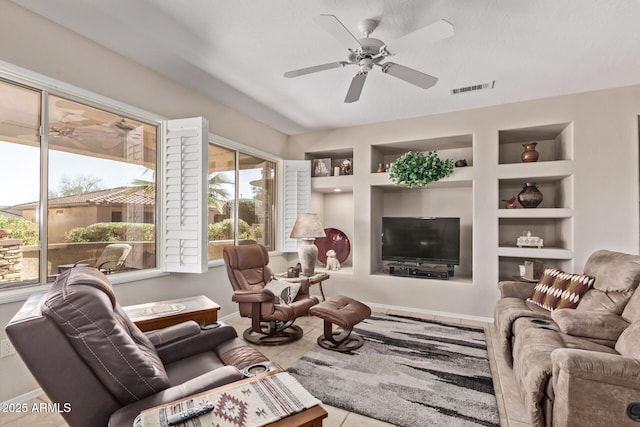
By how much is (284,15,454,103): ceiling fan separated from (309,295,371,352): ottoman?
6.79ft

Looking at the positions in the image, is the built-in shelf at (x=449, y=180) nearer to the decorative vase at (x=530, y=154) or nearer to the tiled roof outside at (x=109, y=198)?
the decorative vase at (x=530, y=154)

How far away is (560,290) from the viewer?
9.01 feet

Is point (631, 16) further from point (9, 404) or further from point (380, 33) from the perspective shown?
point (9, 404)

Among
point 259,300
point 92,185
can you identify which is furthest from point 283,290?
point 92,185

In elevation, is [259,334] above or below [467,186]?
below

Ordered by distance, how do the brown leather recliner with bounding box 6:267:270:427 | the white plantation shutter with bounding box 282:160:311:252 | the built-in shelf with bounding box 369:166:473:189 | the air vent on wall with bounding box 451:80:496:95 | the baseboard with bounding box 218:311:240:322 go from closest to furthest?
the brown leather recliner with bounding box 6:267:270:427 → the air vent on wall with bounding box 451:80:496:95 → the baseboard with bounding box 218:311:240:322 → the built-in shelf with bounding box 369:166:473:189 → the white plantation shutter with bounding box 282:160:311:252

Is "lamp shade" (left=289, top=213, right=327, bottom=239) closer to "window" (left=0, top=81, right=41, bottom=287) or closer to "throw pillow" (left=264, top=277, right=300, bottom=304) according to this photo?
"throw pillow" (left=264, top=277, right=300, bottom=304)

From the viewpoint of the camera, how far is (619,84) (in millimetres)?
3305

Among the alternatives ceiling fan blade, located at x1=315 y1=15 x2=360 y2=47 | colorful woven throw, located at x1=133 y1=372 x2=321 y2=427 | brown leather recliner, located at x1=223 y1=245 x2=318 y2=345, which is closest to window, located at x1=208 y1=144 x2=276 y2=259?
brown leather recliner, located at x1=223 y1=245 x2=318 y2=345

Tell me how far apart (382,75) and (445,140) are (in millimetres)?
1753

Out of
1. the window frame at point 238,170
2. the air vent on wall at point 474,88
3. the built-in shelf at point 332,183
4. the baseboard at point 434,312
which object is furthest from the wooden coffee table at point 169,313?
the air vent on wall at point 474,88

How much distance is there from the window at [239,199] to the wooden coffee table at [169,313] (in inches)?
52.6

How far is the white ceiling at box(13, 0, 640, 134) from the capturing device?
2.14m

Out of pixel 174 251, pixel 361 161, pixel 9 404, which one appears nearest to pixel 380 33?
pixel 361 161
